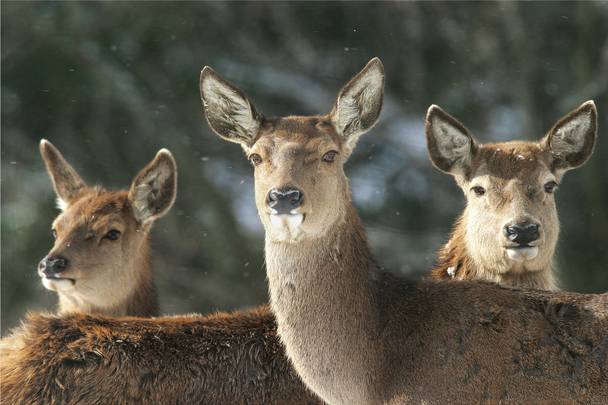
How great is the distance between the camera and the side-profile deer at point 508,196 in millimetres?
7773

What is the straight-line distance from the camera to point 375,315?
21.4 ft

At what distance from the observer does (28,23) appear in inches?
659

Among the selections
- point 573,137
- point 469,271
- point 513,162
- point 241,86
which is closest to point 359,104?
point 513,162

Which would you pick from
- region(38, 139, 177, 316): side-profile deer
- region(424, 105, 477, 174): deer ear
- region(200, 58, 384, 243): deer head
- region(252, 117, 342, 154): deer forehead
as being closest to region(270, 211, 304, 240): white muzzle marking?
region(200, 58, 384, 243): deer head

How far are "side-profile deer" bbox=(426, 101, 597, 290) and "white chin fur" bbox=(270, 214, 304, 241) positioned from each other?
63.2 inches

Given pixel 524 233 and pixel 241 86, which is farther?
pixel 241 86

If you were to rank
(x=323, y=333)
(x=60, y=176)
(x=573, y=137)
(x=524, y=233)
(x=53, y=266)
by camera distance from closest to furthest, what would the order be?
(x=323, y=333)
(x=524, y=233)
(x=573, y=137)
(x=53, y=266)
(x=60, y=176)

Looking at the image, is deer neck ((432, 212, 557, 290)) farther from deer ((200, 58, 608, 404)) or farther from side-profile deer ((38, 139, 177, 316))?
side-profile deer ((38, 139, 177, 316))

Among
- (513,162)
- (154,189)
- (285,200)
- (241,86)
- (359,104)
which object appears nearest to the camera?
(285,200)

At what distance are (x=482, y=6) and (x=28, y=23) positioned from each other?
281 inches

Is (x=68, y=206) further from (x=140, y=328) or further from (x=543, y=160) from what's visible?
(x=543, y=160)

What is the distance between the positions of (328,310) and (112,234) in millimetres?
3171

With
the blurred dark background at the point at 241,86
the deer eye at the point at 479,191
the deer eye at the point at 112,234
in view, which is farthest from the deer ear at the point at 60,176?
the blurred dark background at the point at 241,86

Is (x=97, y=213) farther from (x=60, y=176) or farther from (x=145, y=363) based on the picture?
(x=145, y=363)
